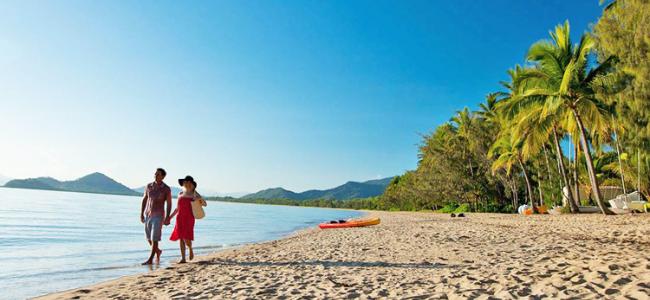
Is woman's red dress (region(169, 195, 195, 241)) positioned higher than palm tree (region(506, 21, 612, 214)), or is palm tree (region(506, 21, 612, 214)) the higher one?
palm tree (region(506, 21, 612, 214))

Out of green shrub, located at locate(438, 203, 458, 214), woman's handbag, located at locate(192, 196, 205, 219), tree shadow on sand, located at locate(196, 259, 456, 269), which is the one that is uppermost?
woman's handbag, located at locate(192, 196, 205, 219)

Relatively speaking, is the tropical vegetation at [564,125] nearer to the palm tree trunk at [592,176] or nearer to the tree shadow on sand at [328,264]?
the palm tree trunk at [592,176]

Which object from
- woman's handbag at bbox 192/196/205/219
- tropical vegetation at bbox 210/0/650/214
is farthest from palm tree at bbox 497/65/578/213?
woman's handbag at bbox 192/196/205/219

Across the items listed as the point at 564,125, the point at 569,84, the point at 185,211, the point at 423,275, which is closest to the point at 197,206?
the point at 185,211

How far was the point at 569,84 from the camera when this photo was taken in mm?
17078

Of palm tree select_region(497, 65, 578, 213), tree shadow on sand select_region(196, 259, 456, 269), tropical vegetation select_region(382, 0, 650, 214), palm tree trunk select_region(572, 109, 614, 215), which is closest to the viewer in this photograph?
tree shadow on sand select_region(196, 259, 456, 269)

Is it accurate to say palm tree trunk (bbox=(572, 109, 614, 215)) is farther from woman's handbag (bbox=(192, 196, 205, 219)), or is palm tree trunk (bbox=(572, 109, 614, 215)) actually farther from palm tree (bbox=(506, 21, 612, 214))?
woman's handbag (bbox=(192, 196, 205, 219))

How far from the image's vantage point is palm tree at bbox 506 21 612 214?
16.7 m

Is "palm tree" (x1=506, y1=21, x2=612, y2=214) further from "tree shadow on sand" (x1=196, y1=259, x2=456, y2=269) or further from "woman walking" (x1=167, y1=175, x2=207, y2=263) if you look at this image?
"woman walking" (x1=167, y1=175, x2=207, y2=263)

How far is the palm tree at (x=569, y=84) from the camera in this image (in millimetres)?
16734

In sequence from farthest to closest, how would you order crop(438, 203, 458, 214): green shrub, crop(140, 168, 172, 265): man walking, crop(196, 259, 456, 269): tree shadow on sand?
crop(438, 203, 458, 214): green shrub → crop(140, 168, 172, 265): man walking → crop(196, 259, 456, 269): tree shadow on sand

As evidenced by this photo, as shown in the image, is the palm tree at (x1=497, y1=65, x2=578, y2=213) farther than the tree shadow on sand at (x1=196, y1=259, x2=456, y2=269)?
Yes

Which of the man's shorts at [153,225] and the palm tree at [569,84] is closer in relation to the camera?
the man's shorts at [153,225]

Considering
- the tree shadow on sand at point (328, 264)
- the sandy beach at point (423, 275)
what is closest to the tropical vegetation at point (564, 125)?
the sandy beach at point (423, 275)
